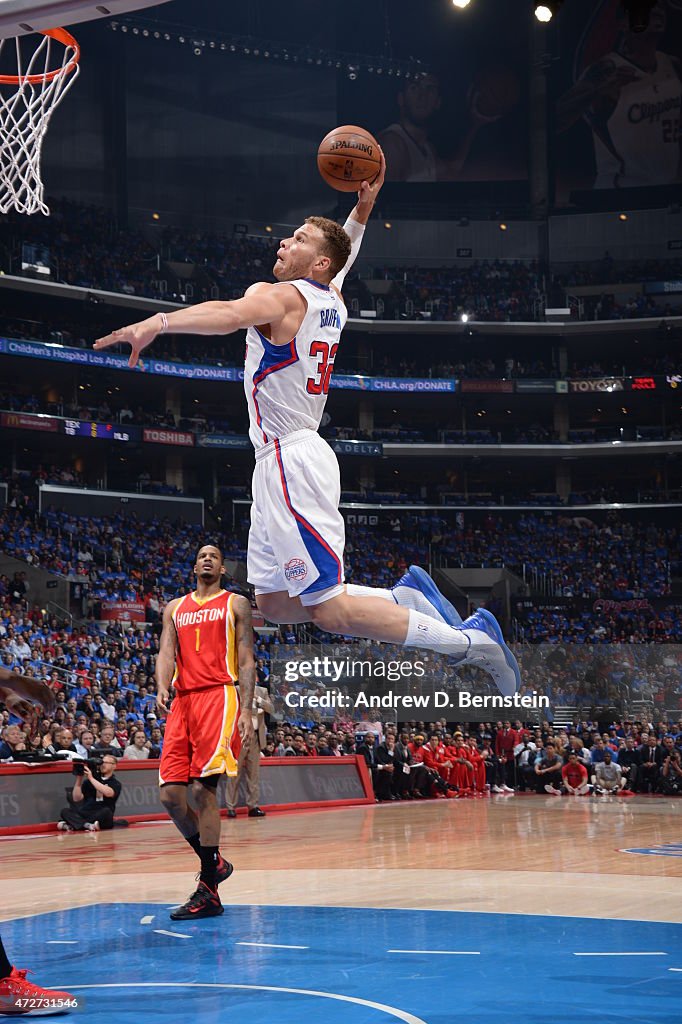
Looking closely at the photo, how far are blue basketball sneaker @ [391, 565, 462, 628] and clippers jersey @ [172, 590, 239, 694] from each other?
239 cm

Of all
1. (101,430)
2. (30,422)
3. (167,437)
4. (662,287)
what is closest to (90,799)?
(30,422)

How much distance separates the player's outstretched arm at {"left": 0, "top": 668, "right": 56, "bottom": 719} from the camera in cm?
412

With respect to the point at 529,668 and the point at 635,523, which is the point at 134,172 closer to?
the point at 635,523

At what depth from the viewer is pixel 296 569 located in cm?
507

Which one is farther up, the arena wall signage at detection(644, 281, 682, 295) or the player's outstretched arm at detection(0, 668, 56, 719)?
the arena wall signage at detection(644, 281, 682, 295)

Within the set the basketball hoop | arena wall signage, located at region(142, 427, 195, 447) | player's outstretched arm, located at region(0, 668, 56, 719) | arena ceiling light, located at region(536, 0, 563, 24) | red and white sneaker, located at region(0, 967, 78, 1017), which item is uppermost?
arena ceiling light, located at region(536, 0, 563, 24)

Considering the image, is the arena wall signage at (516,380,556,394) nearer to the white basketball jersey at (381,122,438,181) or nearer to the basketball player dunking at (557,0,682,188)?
the basketball player dunking at (557,0,682,188)

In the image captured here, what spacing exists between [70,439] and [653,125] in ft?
87.4

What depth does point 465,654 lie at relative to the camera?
557 centimetres

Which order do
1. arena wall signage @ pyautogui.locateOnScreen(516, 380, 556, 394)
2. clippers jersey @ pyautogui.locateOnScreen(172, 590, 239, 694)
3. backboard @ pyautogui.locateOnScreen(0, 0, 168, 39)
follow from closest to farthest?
backboard @ pyautogui.locateOnScreen(0, 0, 168, 39) → clippers jersey @ pyautogui.locateOnScreen(172, 590, 239, 694) → arena wall signage @ pyautogui.locateOnScreen(516, 380, 556, 394)

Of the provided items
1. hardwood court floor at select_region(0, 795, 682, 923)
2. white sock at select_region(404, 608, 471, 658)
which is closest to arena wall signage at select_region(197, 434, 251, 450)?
hardwood court floor at select_region(0, 795, 682, 923)

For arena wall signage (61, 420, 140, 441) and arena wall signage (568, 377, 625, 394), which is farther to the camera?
arena wall signage (568, 377, 625, 394)

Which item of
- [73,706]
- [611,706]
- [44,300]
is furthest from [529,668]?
[44,300]

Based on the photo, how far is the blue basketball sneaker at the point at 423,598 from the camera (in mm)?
5445
